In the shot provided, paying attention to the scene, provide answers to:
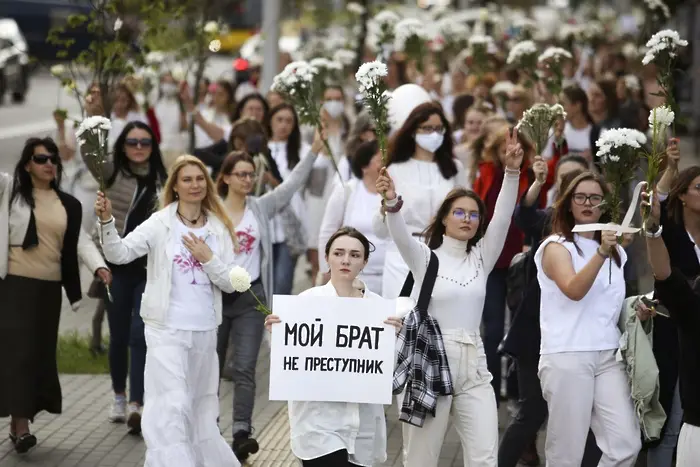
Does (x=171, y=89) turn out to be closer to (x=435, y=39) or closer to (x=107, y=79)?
(x=435, y=39)

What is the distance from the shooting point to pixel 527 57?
13391 millimetres

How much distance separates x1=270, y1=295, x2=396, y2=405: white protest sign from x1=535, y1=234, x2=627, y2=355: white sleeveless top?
2.94 ft

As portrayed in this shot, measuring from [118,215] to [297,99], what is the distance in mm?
1617

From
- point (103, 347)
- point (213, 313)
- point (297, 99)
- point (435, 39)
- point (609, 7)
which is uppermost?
point (609, 7)

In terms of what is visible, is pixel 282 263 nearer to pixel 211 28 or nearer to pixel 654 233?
pixel 654 233

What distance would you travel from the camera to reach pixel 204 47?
14.8 metres

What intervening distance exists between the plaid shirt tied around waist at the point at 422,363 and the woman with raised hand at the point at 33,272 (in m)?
2.41

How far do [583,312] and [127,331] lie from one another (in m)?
3.62

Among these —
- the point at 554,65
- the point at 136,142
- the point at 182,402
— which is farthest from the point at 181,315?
the point at 554,65

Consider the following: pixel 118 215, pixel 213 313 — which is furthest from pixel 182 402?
pixel 118 215

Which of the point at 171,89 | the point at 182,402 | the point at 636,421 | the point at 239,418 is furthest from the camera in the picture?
the point at 171,89

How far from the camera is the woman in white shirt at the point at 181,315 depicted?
7734 millimetres

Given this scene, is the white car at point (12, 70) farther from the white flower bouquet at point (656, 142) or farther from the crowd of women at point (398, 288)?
the white flower bouquet at point (656, 142)

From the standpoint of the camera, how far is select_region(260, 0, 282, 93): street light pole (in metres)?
17.9
